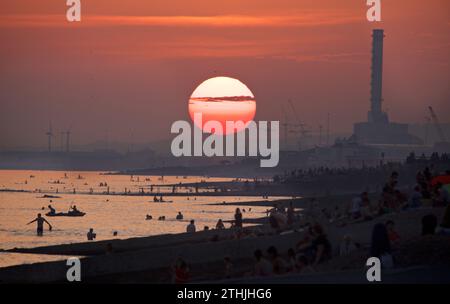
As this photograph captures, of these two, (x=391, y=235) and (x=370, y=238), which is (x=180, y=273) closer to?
(x=391, y=235)

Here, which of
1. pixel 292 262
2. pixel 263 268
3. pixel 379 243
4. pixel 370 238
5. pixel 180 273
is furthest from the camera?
pixel 370 238

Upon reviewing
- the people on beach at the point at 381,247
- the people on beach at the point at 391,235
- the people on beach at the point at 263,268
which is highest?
the people on beach at the point at 391,235

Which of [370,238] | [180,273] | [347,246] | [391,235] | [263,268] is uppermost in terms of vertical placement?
[370,238]

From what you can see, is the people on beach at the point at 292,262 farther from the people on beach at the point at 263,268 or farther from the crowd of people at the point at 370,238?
the people on beach at the point at 263,268

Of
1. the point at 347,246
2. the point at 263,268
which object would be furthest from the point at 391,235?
the point at 263,268

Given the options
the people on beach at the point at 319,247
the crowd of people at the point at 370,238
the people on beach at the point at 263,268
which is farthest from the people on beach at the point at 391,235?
the people on beach at the point at 263,268

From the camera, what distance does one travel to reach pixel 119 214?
10844 centimetres

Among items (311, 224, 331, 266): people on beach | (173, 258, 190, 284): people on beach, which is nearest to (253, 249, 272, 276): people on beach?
(173, 258, 190, 284): people on beach
